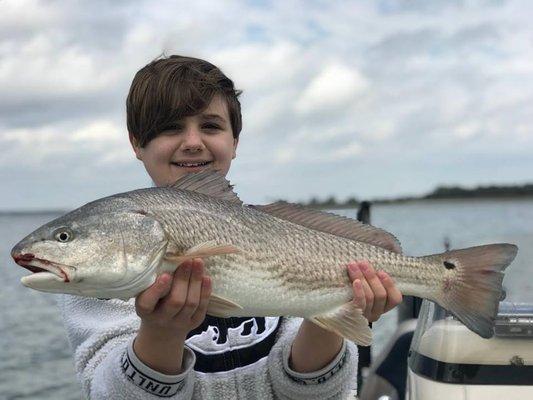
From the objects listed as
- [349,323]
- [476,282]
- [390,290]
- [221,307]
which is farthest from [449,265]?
[221,307]

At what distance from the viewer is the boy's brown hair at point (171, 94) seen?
3471 millimetres

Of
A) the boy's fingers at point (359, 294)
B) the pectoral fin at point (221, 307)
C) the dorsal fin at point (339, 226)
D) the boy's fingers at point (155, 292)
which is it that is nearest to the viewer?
the boy's fingers at point (155, 292)

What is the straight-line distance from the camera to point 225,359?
136 inches

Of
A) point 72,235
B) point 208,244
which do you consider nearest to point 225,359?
point 208,244

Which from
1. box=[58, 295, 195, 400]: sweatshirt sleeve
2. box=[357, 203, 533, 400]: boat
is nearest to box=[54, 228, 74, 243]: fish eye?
box=[58, 295, 195, 400]: sweatshirt sleeve

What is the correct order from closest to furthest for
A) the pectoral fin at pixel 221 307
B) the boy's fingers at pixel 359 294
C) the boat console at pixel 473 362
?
the pectoral fin at pixel 221 307 → the boy's fingers at pixel 359 294 → the boat console at pixel 473 362

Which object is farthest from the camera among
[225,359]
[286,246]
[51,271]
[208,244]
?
[225,359]

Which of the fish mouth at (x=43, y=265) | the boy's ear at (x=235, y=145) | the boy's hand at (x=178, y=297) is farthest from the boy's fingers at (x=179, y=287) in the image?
the boy's ear at (x=235, y=145)

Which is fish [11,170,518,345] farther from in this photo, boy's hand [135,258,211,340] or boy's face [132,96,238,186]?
boy's face [132,96,238,186]

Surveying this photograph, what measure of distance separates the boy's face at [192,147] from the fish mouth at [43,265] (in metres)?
0.93

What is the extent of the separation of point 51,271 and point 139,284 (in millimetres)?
334

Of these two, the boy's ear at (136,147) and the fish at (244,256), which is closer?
the fish at (244,256)

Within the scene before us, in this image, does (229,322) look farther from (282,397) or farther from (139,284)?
(139,284)

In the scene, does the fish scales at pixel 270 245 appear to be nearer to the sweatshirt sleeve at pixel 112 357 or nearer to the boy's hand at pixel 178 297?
the boy's hand at pixel 178 297
